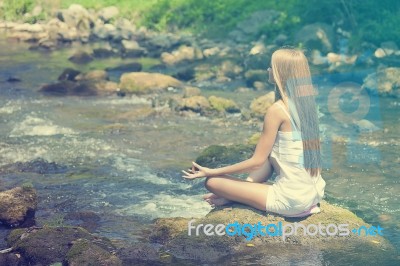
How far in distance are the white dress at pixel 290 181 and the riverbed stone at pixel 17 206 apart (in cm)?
306

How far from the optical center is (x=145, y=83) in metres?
19.0

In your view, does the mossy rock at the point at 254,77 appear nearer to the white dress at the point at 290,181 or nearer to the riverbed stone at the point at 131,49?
the riverbed stone at the point at 131,49

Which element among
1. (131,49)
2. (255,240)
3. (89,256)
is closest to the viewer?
(89,256)

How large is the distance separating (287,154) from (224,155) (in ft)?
12.4

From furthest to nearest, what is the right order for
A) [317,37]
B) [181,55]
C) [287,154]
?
[181,55]
[317,37]
[287,154]

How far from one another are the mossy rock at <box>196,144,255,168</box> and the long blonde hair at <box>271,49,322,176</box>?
3.55 m

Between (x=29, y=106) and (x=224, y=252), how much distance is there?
10808mm

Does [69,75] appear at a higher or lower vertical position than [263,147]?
lower

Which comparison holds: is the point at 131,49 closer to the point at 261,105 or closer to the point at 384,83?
the point at 384,83

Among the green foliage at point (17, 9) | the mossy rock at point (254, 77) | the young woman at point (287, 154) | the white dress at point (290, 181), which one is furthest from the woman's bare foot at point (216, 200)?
the green foliage at point (17, 9)

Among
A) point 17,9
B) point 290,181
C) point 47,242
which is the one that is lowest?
point 17,9

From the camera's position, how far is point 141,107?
17.2 meters

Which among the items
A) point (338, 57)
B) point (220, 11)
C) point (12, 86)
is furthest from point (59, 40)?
point (338, 57)

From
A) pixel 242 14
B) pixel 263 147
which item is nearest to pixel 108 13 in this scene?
pixel 242 14
